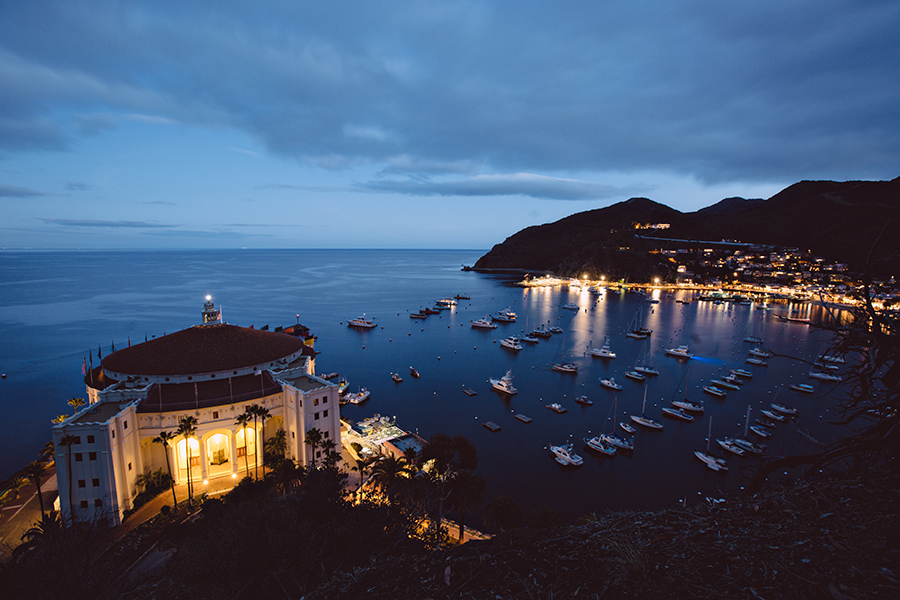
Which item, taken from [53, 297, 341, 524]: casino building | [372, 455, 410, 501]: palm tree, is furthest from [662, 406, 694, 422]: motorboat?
[53, 297, 341, 524]: casino building

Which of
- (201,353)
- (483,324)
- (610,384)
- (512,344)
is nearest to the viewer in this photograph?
(201,353)

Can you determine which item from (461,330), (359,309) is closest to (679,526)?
(461,330)

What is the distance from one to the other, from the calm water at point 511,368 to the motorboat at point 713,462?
0.86 meters

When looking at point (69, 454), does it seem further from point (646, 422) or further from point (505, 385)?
point (646, 422)

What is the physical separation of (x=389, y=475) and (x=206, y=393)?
17251 mm

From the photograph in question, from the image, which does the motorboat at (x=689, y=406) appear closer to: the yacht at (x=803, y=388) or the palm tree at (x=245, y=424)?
the yacht at (x=803, y=388)

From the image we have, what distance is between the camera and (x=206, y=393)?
33.2 m

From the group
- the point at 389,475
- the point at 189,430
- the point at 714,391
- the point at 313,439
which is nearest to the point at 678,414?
the point at 714,391

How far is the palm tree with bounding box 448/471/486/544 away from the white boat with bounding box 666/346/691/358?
62.4 m

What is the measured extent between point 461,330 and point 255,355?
66.0 meters

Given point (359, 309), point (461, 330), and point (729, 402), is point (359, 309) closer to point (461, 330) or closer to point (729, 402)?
point (461, 330)

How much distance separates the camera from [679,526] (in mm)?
6586

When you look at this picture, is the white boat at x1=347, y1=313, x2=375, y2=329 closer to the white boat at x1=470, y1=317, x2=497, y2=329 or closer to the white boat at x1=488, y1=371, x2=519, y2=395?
the white boat at x1=470, y1=317, x2=497, y2=329

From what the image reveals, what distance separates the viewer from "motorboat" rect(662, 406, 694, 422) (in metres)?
48.8
